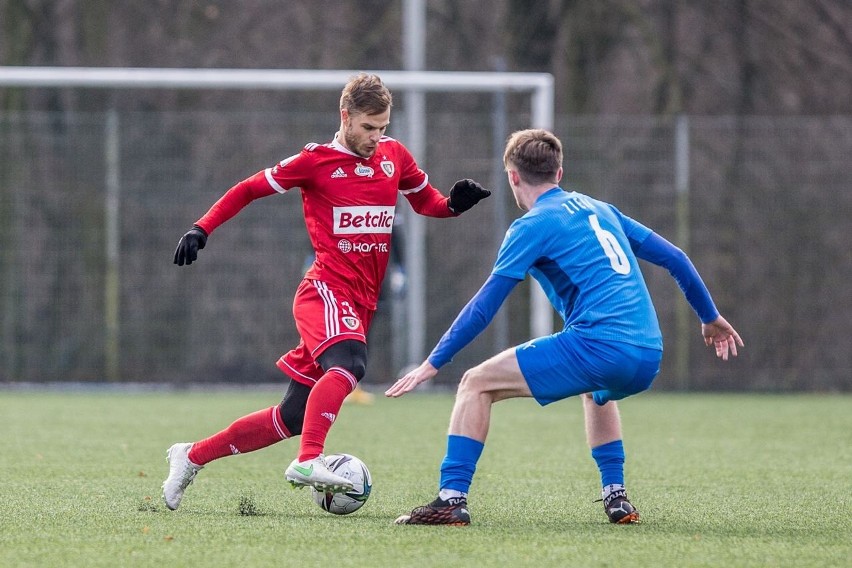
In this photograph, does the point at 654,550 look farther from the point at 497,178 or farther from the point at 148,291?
the point at 148,291

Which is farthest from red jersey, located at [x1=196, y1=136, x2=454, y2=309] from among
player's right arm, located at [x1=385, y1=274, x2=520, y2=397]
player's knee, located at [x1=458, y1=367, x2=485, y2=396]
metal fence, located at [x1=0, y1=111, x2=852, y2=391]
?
metal fence, located at [x1=0, y1=111, x2=852, y2=391]

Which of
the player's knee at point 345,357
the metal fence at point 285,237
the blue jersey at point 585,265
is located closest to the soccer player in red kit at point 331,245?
the player's knee at point 345,357

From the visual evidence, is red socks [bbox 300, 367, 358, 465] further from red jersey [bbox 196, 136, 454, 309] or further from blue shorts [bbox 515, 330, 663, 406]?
blue shorts [bbox 515, 330, 663, 406]

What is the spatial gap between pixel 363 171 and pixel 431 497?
4.70ft

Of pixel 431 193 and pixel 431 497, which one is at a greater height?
pixel 431 193

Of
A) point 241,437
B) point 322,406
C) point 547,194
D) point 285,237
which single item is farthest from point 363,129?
point 285,237

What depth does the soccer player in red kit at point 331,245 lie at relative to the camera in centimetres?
542

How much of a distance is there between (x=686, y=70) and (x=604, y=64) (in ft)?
3.47

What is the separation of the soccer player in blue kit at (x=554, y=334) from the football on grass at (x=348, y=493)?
0.93 feet

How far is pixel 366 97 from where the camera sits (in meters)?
5.43

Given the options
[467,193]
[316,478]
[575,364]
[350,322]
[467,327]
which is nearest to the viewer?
[467,327]

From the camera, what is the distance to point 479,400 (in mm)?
4887

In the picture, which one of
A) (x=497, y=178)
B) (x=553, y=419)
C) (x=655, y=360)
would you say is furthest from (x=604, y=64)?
(x=655, y=360)

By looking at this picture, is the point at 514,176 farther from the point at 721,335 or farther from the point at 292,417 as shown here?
the point at 292,417
